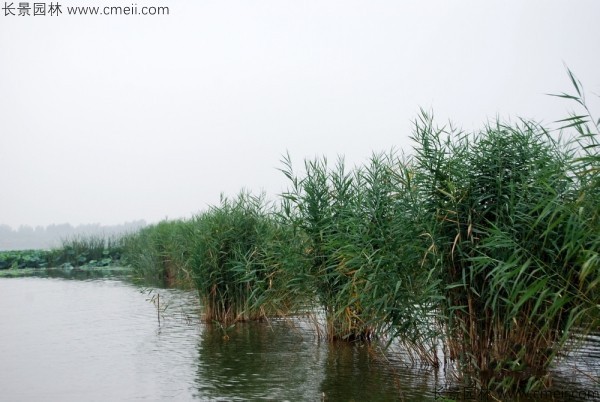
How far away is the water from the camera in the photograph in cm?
759

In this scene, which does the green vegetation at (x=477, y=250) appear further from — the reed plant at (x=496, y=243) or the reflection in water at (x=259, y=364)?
the reflection in water at (x=259, y=364)

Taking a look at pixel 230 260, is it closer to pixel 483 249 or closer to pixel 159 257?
pixel 483 249

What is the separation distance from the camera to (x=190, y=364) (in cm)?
912

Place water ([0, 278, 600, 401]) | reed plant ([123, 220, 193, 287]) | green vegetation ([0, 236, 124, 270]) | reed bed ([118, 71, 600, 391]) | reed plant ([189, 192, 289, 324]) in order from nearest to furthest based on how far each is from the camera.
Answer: reed bed ([118, 71, 600, 391]), water ([0, 278, 600, 401]), reed plant ([189, 192, 289, 324]), reed plant ([123, 220, 193, 287]), green vegetation ([0, 236, 124, 270])

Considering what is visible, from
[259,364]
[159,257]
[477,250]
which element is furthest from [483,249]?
[159,257]

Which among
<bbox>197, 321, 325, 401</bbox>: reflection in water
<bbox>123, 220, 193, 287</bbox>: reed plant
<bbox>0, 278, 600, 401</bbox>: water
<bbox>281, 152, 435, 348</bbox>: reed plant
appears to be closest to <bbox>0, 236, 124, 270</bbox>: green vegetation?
<bbox>123, 220, 193, 287</bbox>: reed plant

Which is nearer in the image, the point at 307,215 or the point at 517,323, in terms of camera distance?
the point at 517,323

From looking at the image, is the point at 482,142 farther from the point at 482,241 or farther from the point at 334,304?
the point at 334,304

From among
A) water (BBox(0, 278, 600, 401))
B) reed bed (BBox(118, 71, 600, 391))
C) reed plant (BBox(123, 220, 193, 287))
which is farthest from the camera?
reed plant (BBox(123, 220, 193, 287))

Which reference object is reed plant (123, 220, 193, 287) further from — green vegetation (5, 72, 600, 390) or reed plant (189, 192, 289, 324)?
green vegetation (5, 72, 600, 390)

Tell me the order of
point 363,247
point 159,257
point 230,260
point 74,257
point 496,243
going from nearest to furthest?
1. point 496,243
2. point 363,247
3. point 230,260
4. point 159,257
5. point 74,257

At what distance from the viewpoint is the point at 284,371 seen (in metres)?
8.59

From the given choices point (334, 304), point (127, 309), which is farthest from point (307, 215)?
point (127, 309)

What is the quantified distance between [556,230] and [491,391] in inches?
72.7
